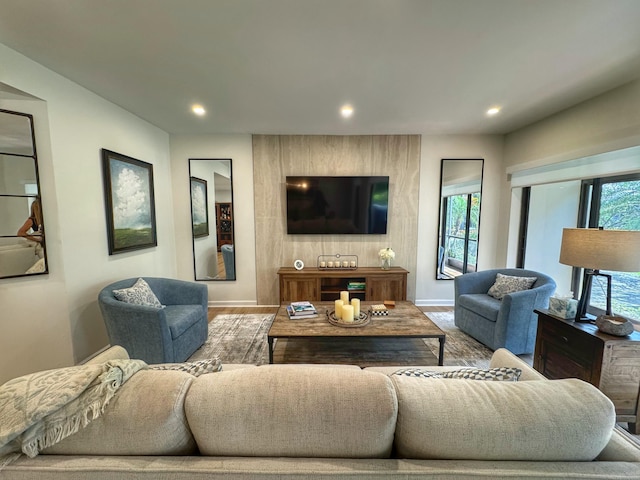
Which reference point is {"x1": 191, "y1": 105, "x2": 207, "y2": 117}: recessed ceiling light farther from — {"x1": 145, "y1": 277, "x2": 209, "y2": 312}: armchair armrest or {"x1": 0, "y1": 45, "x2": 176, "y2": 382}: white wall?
{"x1": 145, "y1": 277, "x2": 209, "y2": 312}: armchair armrest

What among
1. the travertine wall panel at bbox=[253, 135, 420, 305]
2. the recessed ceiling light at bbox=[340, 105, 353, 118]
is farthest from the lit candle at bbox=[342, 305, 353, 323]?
the recessed ceiling light at bbox=[340, 105, 353, 118]

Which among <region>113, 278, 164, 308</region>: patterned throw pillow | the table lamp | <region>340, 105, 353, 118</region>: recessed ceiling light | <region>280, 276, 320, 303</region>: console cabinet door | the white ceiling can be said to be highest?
<region>340, 105, 353, 118</region>: recessed ceiling light

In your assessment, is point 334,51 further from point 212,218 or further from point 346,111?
point 212,218

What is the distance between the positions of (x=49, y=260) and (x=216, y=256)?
204 centimetres

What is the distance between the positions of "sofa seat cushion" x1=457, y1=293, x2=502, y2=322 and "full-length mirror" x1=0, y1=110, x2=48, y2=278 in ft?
14.1

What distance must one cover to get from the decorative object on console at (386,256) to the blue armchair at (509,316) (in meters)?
1.09

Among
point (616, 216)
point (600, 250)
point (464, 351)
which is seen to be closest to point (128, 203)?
point (464, 351)

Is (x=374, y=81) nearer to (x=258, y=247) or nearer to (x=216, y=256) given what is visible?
(x=258, y=247)

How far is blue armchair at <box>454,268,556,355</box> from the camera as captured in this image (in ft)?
8.44

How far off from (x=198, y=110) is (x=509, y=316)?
13.5 feet

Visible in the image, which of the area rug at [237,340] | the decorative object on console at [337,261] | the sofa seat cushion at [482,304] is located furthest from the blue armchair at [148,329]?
the sofa seat cushion at [482,304]

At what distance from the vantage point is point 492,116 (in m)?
3.24

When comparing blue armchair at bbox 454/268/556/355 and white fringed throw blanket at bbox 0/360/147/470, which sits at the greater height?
white fringed throw blanket at bbox 0/360/147/470

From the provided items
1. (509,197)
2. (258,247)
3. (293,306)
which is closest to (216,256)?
(258,247)
